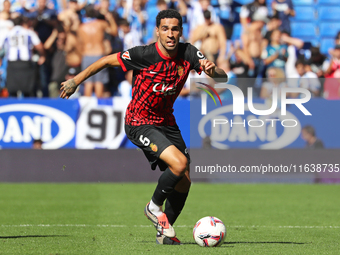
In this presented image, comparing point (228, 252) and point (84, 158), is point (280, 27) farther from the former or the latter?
point (228, 252)

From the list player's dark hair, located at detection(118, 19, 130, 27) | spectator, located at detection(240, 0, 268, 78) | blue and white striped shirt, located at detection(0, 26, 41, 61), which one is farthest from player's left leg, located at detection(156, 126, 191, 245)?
player's dark hair, located at detection(118, 19, 130, 27)

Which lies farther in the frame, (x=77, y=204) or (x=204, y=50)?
(x=204, y=50)

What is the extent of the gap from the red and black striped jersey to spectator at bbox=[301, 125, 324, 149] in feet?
24.3

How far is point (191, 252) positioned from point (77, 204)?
4.73 meters

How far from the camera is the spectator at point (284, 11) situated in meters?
16.5

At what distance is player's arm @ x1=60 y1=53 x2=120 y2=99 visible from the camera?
19.7ft

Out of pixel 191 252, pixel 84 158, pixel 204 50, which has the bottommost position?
pixel 84 158

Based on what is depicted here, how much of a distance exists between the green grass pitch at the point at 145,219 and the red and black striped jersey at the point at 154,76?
1356mm

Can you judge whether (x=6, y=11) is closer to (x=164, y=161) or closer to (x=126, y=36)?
(x=126, y=36)

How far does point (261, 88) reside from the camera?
42.8ft

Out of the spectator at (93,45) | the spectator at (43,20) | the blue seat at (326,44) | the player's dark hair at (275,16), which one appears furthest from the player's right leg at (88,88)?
Result: the blue seat at (326,44)

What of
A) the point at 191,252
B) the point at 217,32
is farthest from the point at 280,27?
the point at 191,252

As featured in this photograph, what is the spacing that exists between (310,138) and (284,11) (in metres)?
5.02

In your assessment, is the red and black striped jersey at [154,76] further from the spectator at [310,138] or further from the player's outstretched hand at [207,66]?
the spectator at [310,138]
